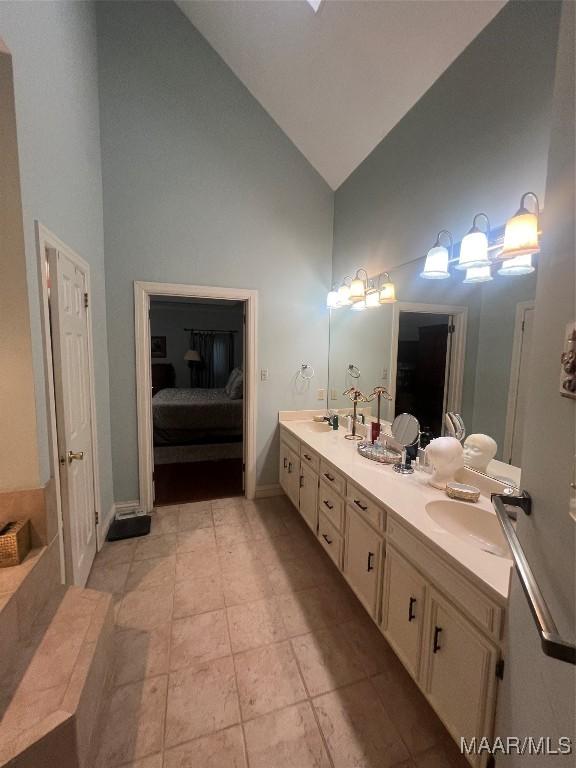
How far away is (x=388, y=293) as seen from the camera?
2273mm

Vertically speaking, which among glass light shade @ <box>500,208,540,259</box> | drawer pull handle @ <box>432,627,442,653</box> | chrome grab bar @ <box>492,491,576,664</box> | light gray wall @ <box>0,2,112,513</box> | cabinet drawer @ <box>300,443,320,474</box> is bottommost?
drawer pull handle @ <box>432,627,442,653</box>

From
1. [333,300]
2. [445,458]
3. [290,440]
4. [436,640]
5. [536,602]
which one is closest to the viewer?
[536,602]

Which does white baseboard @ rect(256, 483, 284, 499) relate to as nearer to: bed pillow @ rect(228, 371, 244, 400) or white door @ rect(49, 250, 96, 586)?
white door @ rect(49, 250, 96, 586)

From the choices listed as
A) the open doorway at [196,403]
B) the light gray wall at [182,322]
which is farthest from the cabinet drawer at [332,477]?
the light gray wall at [182,322]

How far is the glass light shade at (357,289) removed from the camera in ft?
8.38

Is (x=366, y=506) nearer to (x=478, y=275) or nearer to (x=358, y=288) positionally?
(x=478, y=275)

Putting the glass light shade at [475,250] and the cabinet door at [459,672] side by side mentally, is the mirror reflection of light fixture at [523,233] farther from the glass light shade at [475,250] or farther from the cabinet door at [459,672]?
the cabinet door at [459,672]

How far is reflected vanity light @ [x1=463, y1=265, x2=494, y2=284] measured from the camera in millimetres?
1536

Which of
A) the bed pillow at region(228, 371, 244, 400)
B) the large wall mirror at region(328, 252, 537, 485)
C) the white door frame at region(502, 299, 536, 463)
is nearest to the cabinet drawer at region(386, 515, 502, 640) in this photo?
the large wall mirror at region(328, 252, 537, 485)

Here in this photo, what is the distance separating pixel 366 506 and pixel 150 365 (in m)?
2.02

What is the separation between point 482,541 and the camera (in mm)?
1354

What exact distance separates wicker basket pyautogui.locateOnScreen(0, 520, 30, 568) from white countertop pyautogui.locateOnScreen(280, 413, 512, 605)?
4.76 feet

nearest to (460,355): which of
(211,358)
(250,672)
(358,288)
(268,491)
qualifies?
(358,288)

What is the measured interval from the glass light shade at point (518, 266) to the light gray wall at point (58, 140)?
2.00 m
